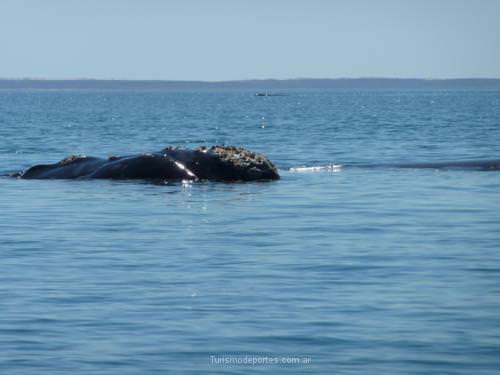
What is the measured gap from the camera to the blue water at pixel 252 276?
12141 mm

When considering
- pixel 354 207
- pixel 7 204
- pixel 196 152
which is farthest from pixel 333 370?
pixel 196 152

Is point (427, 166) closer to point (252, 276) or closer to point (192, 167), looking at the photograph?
point (192, 167)

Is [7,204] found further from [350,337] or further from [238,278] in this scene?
[350,337]

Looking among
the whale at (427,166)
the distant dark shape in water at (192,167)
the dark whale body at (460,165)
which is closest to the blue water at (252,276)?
the distant dark shape in water at (192,167)

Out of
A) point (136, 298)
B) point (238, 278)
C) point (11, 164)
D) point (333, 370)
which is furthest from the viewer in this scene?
point (11, 164)

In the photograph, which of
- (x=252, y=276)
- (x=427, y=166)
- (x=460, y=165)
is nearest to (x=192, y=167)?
(x=427, y=166)

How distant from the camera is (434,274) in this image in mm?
16281

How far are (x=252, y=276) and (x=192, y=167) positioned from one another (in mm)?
13597

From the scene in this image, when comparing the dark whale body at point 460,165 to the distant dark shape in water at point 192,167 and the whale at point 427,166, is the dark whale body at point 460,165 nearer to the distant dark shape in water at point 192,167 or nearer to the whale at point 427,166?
the whale at point 427,166

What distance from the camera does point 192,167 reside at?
29.7m

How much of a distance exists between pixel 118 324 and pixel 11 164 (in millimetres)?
27105

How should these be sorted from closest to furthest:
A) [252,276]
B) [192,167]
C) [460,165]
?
[252,276]
[192,167]
[460,165]

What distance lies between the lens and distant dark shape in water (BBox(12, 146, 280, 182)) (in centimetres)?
2952

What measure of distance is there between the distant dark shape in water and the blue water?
2.59 feet
